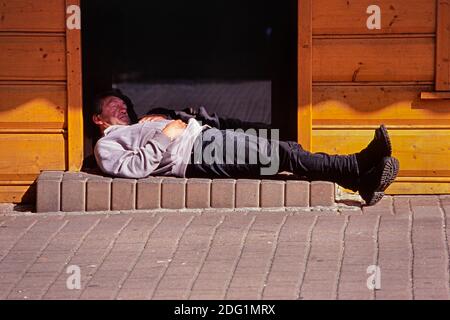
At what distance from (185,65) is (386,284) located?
11893mm

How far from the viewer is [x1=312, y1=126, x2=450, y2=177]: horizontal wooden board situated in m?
8.76

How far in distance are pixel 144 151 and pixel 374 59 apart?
5.88ft

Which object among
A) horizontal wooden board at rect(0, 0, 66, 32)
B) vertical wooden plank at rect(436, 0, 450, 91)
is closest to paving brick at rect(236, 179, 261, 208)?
vertical wooden plank at rect(436, 0, 450, 91)

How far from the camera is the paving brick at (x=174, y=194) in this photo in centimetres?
844

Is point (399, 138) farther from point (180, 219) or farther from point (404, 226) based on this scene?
point (180, 219)

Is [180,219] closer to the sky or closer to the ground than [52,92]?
closer to the ground

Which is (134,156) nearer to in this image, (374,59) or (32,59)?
(32,59)

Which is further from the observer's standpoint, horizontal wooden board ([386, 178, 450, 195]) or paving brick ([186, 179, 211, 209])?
horizontal wooden board ([386, 178, 450, 195])

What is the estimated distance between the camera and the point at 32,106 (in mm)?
8867

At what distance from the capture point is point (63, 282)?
6.80 metres

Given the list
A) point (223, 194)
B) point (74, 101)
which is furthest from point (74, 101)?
point (223, 194)

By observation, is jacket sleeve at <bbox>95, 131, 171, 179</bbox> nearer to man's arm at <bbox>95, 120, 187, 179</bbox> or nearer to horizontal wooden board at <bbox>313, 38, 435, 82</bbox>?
man's arm at <bbox>95, 120, 187, 179</bbox>

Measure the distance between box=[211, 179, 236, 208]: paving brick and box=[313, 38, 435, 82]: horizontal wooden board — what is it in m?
1.05
